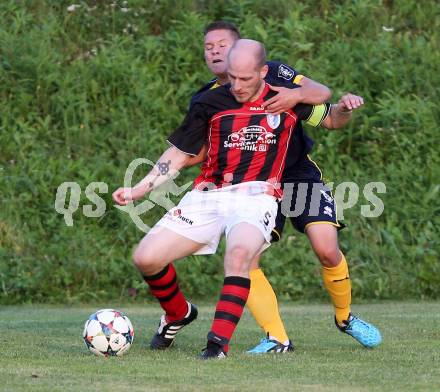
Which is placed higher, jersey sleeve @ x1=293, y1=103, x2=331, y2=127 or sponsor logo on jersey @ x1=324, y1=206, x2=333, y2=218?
jersey sleeve @ x1=293, y1=103, x2=331, y2=127

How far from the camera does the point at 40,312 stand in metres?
11.7

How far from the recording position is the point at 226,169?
7.07 m

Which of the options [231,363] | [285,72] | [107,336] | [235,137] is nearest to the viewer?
[231,363]

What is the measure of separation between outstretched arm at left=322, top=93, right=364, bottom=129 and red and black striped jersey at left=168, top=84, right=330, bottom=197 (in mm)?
357

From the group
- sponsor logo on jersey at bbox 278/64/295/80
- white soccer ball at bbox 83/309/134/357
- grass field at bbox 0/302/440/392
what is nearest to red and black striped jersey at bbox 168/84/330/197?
sponsor logo on jersey at bbox 278/64/295/80

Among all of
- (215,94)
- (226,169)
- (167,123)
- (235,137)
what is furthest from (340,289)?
(167,123)

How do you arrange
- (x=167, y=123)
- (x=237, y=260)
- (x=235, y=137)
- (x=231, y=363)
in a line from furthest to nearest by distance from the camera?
(x=167, y=123) < (x=235, y=137) < (x=237, y=260) < (x=231, y=363)

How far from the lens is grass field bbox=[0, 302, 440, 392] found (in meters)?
5.52

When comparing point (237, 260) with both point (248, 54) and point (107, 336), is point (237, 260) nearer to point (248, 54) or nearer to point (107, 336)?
point (107, 336)

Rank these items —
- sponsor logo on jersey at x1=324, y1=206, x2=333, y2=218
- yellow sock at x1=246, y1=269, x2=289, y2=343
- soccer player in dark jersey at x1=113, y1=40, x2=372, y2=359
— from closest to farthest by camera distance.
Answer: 1. soccer player in dark jersey at x1=113, y1=40, x2=372, y2=359
2. yellow sock at x1=246, y1=269, x2=289, y2=343
3. sponsor logo on jersey at x1=324, y1=206, x2=333, y2=218

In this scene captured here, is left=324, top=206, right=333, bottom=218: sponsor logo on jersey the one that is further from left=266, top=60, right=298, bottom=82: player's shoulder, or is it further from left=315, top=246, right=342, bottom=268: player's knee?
left=266, top=60, right=298, bottom=82: player's shoulder

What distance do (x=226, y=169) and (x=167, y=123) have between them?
8220 mm

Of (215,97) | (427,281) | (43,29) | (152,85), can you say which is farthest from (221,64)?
(43,29)

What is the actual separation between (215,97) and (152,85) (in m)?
8.41
